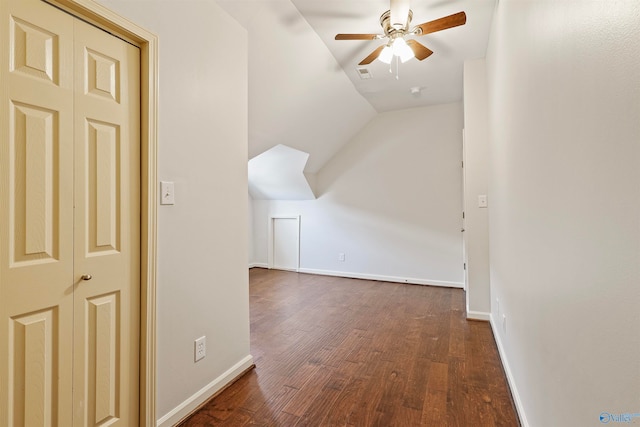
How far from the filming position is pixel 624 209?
619 millimetres

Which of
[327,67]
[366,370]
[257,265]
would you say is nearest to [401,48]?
[327,67]

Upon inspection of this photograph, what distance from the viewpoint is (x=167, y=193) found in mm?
1572

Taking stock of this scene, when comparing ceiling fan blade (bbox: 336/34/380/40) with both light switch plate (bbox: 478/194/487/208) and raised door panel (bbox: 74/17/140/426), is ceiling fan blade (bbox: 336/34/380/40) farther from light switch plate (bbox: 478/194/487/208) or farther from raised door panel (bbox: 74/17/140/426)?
light switch plate (bbox: 478/194/487/208)

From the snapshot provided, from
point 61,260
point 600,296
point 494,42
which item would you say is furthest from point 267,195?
point 600,296

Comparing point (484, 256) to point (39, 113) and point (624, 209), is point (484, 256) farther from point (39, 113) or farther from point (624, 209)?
point (39, 113)

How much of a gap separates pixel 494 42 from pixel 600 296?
2.38 meters

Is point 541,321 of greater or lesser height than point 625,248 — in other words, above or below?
below

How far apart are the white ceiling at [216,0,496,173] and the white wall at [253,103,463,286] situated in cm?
40

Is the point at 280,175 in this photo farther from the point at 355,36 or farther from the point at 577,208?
the point at 577,208

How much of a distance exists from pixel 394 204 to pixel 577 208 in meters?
3.90

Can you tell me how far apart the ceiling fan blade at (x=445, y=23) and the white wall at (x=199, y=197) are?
4.05 ft

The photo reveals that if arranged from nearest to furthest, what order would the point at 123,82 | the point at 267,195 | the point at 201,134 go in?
1. the point at 123,82
2. the point at 201,134
3. the point at 267,195

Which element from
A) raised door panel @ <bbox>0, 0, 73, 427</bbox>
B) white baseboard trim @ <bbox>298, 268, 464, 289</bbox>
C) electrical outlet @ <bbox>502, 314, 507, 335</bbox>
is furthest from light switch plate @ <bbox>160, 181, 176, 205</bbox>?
white baseboard trim @ <bbox>298, 268, 464, 289</bbox>

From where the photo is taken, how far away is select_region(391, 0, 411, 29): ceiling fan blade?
6.83ft
